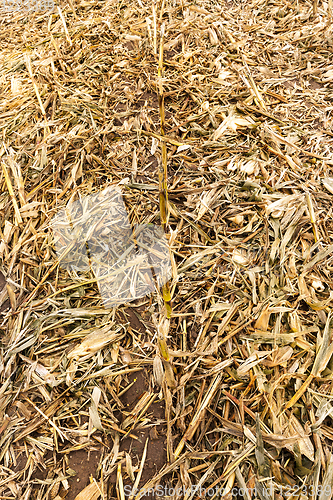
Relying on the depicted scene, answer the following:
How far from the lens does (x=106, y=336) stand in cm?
112

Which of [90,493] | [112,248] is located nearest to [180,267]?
[112,248]

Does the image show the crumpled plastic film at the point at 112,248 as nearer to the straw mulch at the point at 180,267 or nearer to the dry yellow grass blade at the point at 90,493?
the straw mulch at the point at 180,267

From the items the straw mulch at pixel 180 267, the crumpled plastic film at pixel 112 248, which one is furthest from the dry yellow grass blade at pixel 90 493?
the crumpled plastic film at pixel 112 248

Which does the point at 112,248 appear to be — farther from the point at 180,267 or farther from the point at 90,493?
the point at 90,493

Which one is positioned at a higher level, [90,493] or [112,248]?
[112,248]

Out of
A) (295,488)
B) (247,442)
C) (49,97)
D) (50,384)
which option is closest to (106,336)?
(50,384)

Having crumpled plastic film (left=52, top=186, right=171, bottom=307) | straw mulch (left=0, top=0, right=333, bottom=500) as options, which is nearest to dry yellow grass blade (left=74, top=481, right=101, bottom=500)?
straw mulch (left=0, top=0, right=333, bottom=500)

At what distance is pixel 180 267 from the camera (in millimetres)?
1238

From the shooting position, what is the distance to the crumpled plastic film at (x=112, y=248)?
4.03ft

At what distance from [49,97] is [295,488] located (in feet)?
6.42

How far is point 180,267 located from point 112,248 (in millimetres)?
289

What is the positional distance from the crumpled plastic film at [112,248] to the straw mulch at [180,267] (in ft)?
0.15

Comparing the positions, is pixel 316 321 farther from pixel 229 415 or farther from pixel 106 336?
pixel 106 336

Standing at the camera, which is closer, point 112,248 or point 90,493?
point 90,493
